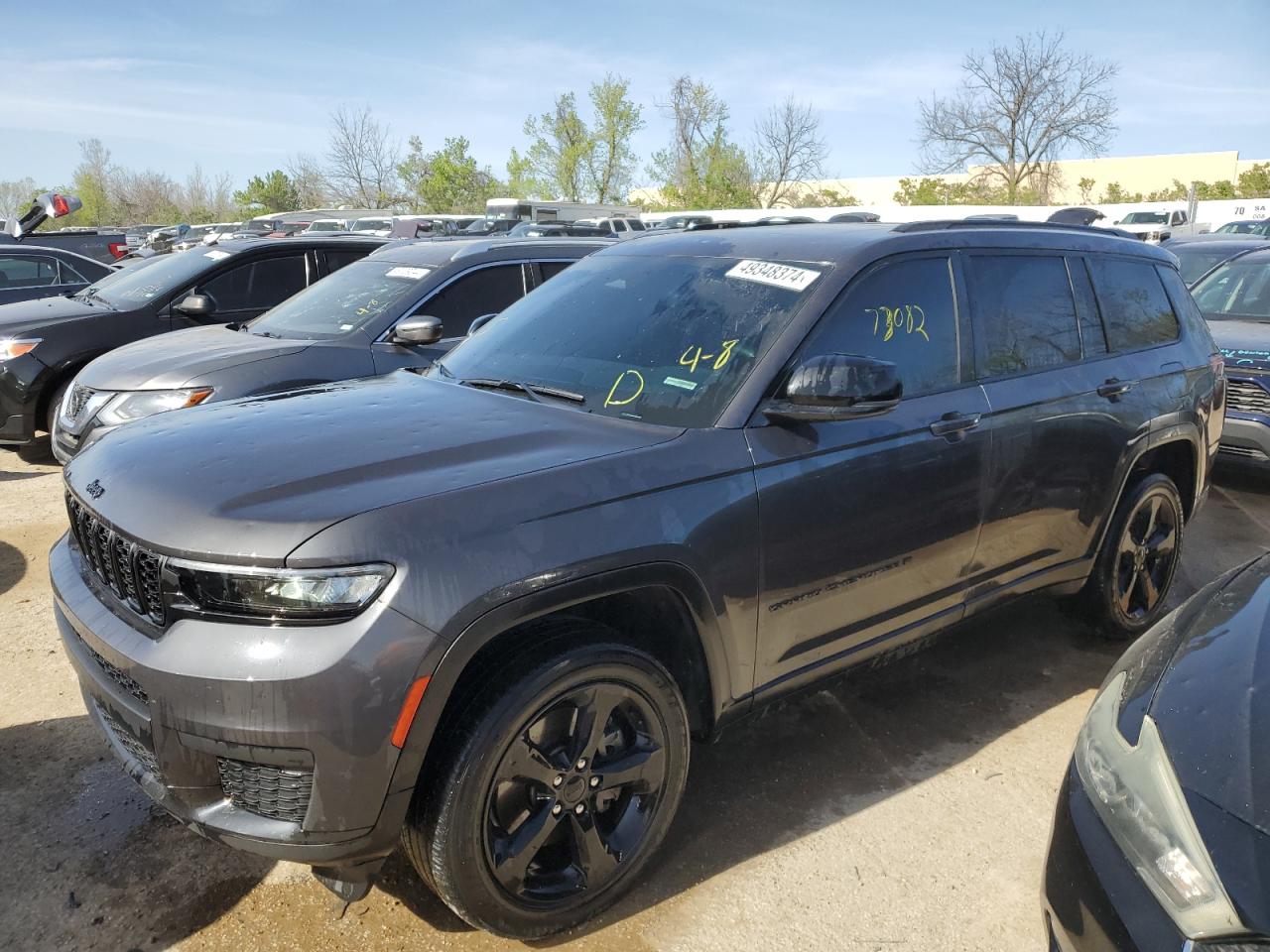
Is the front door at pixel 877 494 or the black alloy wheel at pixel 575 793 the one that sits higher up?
the front door at pixel 877 494

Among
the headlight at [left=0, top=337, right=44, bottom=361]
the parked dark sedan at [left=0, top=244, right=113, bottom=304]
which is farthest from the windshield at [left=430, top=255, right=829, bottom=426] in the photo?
the parked dark sedan at [left=0, top=244, right=113, bottom=304]

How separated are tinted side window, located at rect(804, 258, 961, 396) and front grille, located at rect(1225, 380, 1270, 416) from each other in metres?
4.43

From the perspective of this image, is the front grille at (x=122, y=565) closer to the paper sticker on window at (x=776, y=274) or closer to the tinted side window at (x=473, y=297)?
the paper sticker on window at (x=776, y=274)

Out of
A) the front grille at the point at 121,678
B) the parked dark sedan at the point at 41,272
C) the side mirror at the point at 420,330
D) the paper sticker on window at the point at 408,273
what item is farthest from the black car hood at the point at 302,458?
the parked dark sedan at the point at 41,272

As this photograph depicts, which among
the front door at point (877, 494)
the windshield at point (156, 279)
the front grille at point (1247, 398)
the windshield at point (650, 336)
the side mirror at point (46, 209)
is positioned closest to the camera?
the front door at point (877, 494)

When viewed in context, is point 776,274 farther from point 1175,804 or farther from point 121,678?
point 121,678

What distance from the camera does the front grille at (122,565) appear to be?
7.43ft

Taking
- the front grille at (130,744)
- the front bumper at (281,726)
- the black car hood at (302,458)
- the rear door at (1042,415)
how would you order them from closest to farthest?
the front bumper at (281,726)
the black car hood at (302,458)
the front grille at (130,744)
the rear door at (1042,415)

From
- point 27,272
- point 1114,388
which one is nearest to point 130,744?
point 1114,388

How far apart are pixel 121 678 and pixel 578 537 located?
3.76 feet

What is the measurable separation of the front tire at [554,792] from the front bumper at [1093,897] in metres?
0.97

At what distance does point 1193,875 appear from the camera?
5.46 feet

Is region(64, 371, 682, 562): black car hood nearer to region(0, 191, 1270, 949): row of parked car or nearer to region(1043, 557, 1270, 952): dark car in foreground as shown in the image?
region(0, 191, 1270, 949): row of parked car

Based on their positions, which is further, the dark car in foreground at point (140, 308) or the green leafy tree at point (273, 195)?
the green leafy tree at point (273, 195)
